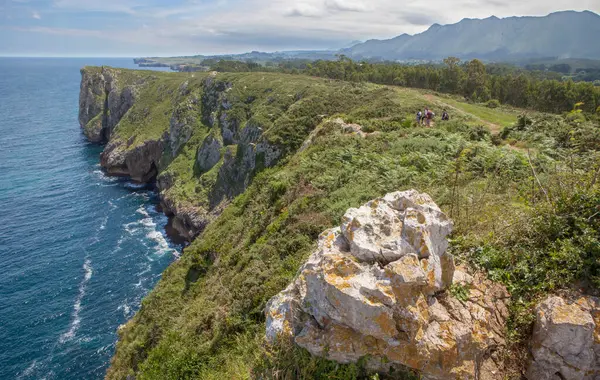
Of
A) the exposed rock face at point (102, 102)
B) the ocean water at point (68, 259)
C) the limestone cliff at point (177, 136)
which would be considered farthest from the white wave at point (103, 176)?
Result: the exposed rock face at point (102, 102)

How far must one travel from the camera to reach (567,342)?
6.75 metres

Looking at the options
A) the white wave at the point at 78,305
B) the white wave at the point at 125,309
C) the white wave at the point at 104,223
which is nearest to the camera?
the white wave at the point at 78,305

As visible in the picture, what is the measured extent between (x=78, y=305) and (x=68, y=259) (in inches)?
428

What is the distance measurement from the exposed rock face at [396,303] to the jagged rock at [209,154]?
6359cm

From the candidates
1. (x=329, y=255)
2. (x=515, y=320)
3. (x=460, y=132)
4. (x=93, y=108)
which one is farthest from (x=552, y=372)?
(x=93, y=108)

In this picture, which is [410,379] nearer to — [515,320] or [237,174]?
[515,320]

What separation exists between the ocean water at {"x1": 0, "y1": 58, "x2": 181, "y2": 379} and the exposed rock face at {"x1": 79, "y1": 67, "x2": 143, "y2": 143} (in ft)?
78.8

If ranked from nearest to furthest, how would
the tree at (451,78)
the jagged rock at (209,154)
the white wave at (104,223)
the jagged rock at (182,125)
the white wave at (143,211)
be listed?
1. the white wave at (104,223)
2. the white wave at (143,211)
3. the jagged rock at (209,154)
4. the tree at (451,78)
5. the jagged rock at (182,125)

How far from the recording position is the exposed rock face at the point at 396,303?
22.8 feet

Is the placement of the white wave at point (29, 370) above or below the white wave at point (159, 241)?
below

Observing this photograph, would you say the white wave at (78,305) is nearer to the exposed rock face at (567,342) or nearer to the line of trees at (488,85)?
the exposed rock face at (567,342)

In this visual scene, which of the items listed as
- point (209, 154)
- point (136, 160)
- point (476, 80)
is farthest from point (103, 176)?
point (476, 80)

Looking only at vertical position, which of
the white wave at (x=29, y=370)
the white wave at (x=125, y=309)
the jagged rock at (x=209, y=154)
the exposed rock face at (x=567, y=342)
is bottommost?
the white wave at (x=29, y=370)

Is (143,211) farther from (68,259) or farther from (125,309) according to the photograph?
(125,309)
